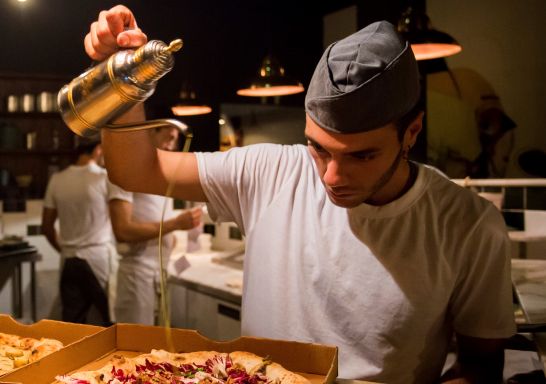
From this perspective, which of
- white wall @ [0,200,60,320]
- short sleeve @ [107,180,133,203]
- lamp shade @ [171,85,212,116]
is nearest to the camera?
short sleeve @ [107,180,133,203]

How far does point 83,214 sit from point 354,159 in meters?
3.34

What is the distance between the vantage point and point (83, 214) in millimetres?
4137

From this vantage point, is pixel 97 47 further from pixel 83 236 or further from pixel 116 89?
pixel 83 236

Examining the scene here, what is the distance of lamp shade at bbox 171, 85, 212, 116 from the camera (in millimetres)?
4434

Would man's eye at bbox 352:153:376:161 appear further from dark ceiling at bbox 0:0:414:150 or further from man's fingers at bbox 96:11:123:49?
dark ceiling at bbox 0:0:414:150

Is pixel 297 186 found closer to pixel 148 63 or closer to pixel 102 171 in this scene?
pixel 148 63

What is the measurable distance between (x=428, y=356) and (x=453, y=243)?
0.87 ft

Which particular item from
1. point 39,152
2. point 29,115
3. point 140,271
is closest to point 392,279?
point 140,271

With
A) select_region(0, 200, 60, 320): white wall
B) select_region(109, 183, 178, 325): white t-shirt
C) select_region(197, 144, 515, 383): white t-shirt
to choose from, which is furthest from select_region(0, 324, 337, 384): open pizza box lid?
select_region(0, 200, 60, 320): white wall

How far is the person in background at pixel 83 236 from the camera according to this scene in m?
4.04

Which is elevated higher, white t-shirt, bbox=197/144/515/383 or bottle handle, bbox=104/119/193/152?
bottle handle, bbox=104/119/193/152

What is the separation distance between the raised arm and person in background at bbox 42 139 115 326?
282 centimetres

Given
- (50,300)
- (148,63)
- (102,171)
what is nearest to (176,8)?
(102,171)

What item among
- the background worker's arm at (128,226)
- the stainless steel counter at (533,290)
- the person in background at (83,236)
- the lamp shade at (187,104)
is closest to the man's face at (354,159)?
the stainless steel counter at (533,290)
